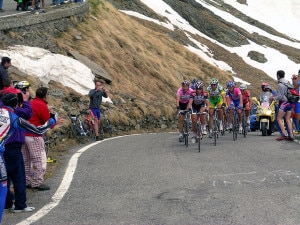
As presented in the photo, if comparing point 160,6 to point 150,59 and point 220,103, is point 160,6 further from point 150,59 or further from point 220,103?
point 220,103

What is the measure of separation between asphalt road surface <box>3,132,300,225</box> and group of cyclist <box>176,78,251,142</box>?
6.39 feet

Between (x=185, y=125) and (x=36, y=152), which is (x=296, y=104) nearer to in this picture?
(x=185, y=125)

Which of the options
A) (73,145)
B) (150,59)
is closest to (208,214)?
(73,145)

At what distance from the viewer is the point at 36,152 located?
899cm

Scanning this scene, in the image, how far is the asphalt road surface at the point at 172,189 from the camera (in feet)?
22.9

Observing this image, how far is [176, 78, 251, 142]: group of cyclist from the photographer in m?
15.1

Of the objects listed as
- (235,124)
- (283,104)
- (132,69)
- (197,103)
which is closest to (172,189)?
(197,103)

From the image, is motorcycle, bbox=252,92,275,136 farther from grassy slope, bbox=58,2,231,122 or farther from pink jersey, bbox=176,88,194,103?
grassy slope, bbox=58,2,231,122

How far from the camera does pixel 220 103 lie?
17.3 metres

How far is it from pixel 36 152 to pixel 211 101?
921cm

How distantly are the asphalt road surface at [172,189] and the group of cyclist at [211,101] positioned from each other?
6.39 feet

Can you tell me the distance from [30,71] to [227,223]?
14337 mm

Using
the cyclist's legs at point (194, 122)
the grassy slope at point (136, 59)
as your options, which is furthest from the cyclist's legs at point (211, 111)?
the grassy slope at point (136, 59)

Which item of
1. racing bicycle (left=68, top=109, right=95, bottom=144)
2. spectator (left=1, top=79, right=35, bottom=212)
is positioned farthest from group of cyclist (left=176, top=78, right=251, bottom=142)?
spectator (left=1, top=79, right=35, bottom=212)
